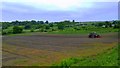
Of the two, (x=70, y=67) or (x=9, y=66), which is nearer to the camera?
(x=70, y=67)

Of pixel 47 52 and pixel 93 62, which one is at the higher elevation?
pixel 93 62

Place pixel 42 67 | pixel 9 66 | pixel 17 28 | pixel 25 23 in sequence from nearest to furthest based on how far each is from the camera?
1. pixel 42 67
2. pixel 9 66
3. pixel 17 28
4. pixel 25 23

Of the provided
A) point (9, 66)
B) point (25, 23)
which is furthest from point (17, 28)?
point (9, 66)

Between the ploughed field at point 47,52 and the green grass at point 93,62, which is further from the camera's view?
the ploughed field at point 47,52

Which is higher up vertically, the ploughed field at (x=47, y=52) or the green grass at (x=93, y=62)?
the green grass at (x=93, y=62)

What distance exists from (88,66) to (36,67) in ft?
11.4

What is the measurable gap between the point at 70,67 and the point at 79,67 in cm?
46

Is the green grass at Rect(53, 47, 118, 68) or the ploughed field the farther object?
the ploughed field

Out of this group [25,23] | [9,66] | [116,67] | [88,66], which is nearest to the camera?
[116,67]

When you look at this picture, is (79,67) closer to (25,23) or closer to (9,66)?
(9,66)

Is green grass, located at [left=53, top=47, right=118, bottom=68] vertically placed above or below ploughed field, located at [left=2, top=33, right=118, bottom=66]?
above

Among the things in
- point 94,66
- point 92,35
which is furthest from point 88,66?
point 92,35

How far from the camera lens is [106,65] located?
13391 mm

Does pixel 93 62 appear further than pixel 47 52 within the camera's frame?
No
